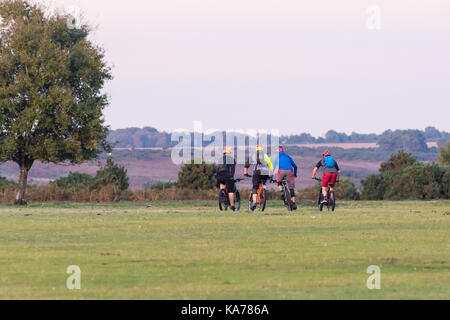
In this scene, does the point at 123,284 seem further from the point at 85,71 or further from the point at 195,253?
the point at 85,71

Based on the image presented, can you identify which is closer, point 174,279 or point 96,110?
point 174,279

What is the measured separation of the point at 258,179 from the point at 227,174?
1605 millimetres

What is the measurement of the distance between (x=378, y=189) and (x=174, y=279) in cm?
4786

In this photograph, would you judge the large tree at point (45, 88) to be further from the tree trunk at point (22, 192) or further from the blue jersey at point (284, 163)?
the blue jersey at point (284, 163)

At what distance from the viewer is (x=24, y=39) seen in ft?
158

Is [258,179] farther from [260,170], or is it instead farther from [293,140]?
[293,140]

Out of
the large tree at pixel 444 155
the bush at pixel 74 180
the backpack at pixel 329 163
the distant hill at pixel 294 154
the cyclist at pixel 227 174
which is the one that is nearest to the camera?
the backpack at pixel 329 163

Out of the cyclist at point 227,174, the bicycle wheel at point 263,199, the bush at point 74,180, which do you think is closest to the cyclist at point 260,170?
the bicycle wheel at point 263,199

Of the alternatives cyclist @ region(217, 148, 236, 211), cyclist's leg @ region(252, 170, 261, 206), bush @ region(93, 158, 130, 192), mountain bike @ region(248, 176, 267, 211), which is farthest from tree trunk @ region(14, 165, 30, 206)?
cyclist's leg @ region(252, 170, 261, 206)

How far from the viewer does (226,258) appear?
61.7 ft

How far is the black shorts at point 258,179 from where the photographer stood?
1432 inches

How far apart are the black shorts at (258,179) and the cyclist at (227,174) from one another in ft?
4.53
